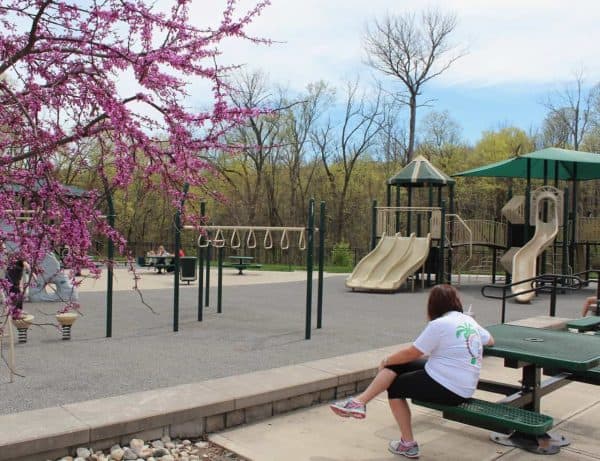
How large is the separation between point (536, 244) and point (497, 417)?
13.3 m

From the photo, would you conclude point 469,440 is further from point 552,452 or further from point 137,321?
point 137,321

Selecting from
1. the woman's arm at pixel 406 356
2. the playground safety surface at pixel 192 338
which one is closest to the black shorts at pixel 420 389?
the woman's arm at pixel 406 356

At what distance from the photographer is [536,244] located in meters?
15.9

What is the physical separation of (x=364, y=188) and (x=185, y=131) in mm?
38913

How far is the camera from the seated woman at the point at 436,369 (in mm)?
3791

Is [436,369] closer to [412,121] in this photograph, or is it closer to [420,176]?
[420,176]

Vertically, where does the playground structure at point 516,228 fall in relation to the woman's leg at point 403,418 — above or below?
above

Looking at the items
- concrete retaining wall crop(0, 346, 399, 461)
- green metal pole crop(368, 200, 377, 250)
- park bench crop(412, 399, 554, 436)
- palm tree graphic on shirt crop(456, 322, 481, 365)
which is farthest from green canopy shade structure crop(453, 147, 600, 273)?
palm tree graphic on shirt crop(456, 322, 481, 365)

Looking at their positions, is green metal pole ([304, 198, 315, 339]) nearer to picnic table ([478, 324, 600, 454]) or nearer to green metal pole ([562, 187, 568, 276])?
picnic table ([478, 324, 600, 454])

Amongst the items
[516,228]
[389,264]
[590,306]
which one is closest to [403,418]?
[590,306]

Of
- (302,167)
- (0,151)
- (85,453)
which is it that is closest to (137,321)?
(85,453)

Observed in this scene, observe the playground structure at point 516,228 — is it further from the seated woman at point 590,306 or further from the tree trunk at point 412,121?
the tree trunk at point 412,121

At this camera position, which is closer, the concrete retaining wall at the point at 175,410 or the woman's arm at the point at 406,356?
the concrete retaining wall at the point at 175,410

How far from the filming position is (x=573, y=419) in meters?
4.79
